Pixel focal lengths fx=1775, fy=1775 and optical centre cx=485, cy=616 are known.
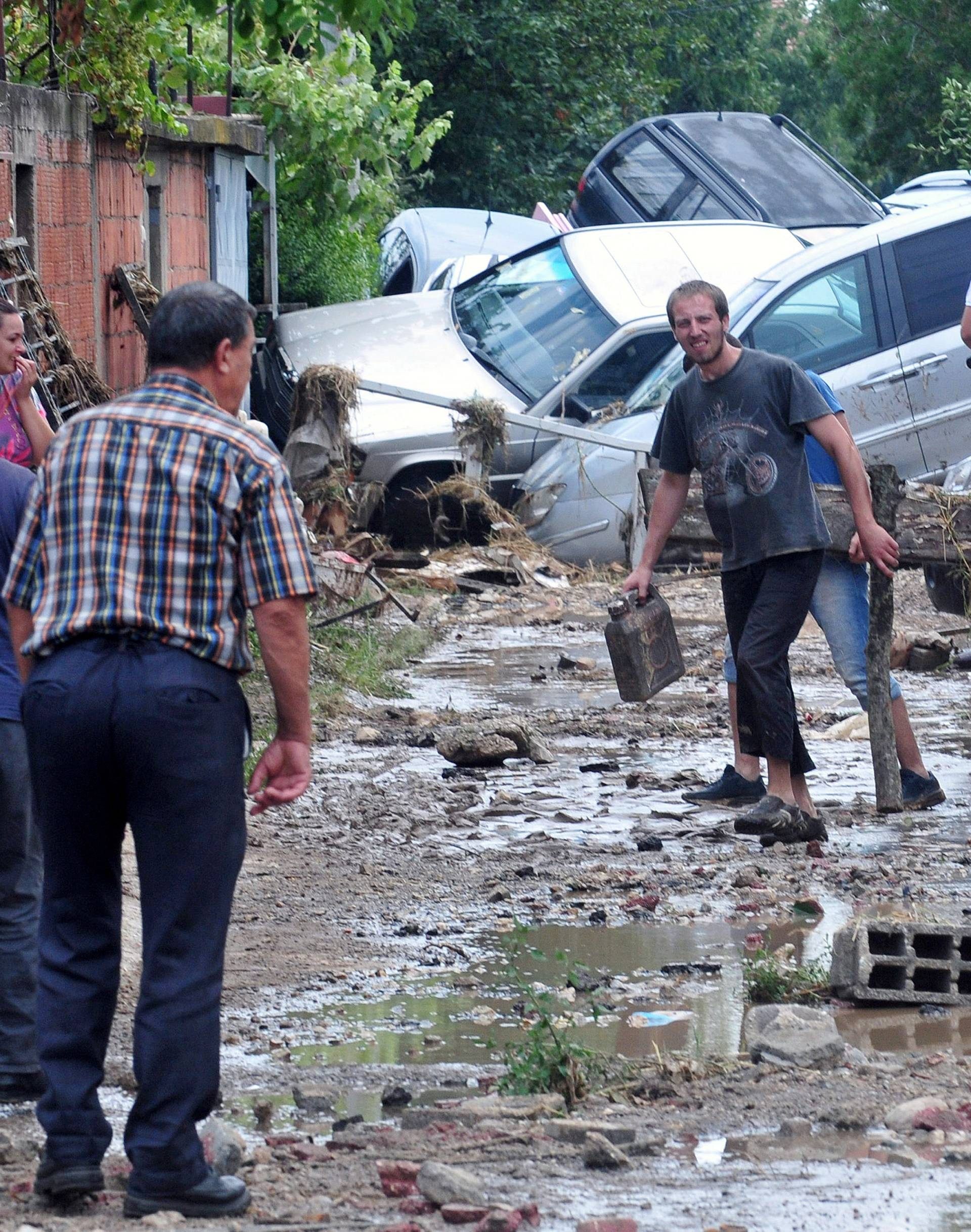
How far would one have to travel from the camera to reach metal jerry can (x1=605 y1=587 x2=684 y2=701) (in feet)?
22.0

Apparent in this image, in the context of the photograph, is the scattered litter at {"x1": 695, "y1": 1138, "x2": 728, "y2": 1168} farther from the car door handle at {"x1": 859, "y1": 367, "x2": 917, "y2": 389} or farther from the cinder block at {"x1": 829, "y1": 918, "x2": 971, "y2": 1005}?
the car door handle at {"x1": 859, "y1": 367, "x2": 917, "y2": 389}

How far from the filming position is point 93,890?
3232 millimetres

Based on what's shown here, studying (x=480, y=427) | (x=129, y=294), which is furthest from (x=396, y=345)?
(x=129, y=294)

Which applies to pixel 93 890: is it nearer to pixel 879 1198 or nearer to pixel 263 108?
pixel 879 1198

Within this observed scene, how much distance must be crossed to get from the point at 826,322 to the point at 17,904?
9.83 metres

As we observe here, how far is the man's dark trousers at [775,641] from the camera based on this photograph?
6.20 meters

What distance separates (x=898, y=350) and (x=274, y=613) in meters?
10.1

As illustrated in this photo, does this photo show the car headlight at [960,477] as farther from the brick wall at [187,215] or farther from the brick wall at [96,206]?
the brick wall at [187,215]

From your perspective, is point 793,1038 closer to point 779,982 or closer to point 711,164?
point 779,982

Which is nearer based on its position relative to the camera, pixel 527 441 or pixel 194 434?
pixel 194 434

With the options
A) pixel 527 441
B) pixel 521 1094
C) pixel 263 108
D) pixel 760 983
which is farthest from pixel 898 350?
pixel 521 1094

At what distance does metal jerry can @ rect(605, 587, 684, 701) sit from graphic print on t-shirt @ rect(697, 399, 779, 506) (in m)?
0.61

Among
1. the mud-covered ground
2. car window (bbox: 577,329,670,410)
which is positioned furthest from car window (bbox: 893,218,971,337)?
the mud-covered ground

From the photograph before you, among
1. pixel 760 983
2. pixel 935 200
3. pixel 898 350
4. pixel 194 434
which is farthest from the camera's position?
pixel 935 200
